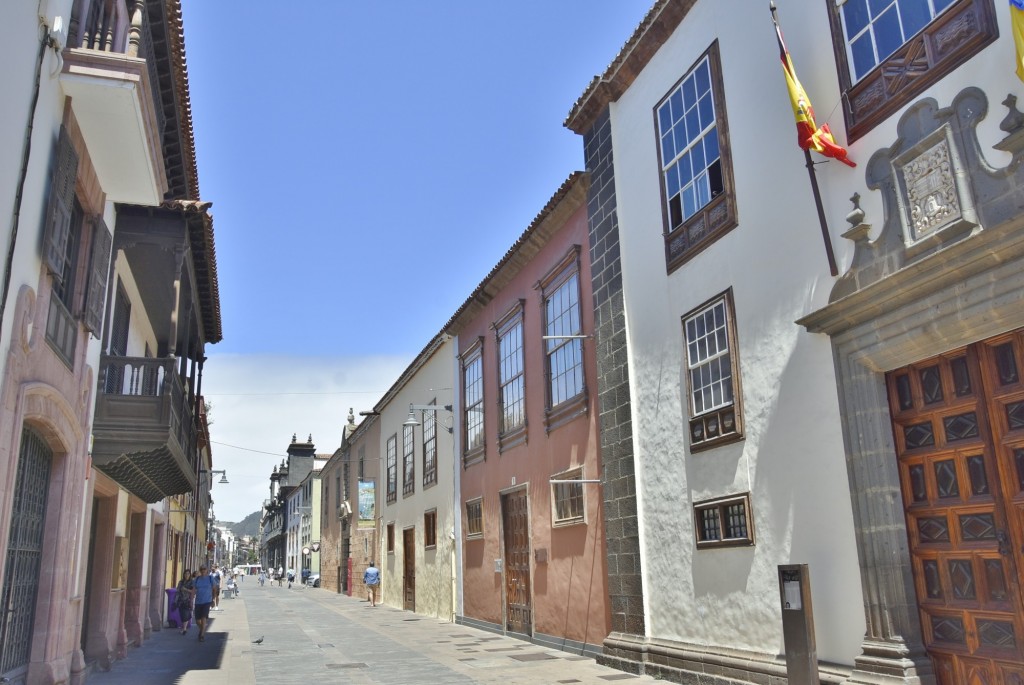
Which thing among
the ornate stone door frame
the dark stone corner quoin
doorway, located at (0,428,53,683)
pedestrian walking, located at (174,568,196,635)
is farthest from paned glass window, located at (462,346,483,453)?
the ornate stone door frame

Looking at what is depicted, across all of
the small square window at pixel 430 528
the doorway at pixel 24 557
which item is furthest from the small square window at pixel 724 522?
the small square window at pixel 430 528

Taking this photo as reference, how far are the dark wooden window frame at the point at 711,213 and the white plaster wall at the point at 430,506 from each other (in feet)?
38.6

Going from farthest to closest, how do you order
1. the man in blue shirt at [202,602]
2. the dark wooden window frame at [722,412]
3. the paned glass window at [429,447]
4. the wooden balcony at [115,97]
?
the paned glass window at [429,447] < the man in blue shirt at [202,602] < the dark wooden window frame at [722,412] < the wooden balcony at [115,97]

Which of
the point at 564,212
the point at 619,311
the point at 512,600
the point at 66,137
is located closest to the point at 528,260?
the point at 564,212

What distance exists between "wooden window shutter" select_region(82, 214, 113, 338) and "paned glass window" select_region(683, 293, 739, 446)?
756 centimetres

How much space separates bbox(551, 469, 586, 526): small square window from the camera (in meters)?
13.8

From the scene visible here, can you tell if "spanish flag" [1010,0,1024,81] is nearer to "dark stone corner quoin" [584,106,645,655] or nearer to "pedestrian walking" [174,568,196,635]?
"dark stone corner quoin" [584,106,645,655]

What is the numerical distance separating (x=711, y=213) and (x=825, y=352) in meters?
2.78

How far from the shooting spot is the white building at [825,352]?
6586mm

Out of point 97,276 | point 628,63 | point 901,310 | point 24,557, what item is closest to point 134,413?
point 97,276

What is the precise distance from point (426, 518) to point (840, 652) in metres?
17.6

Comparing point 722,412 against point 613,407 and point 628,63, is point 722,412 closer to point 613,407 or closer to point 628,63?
point 613,407

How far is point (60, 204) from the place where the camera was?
854cm

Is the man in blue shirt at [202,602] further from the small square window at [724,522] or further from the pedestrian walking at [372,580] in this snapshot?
the small square window at [724,522]
